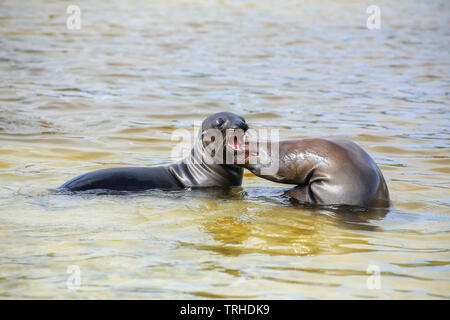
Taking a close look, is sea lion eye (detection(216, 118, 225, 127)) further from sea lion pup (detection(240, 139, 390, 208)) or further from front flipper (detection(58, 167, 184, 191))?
front flipper (detection(58, 167, 184, 191))

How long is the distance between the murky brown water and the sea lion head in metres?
0.36

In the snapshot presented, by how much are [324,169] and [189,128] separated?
3.95 metres

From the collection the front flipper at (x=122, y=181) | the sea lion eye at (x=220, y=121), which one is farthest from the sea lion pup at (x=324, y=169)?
the front flipper at (x=122, y=181)

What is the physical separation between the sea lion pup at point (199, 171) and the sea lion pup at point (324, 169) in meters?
0.25

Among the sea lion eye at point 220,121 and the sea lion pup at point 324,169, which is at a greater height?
the sea lion eye at point 220,121

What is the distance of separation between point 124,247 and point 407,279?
5.30 ft

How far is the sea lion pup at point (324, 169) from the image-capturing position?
4.90 metres

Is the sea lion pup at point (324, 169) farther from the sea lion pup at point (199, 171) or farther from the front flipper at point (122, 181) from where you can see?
the front flipper at point (122, 181)

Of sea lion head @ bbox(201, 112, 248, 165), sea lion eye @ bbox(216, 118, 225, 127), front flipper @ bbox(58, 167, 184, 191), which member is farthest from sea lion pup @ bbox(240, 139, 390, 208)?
front flipper @ bbox(58, 167, 184, 191)

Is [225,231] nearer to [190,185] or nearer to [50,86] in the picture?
[190,185]

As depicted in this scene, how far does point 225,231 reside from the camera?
4.44 metres

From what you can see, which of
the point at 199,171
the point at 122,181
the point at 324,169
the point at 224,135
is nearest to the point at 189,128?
the point at 199,171

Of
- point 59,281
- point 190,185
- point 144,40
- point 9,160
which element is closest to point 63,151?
point 9,160

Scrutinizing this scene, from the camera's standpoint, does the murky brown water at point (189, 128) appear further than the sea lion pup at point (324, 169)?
No
